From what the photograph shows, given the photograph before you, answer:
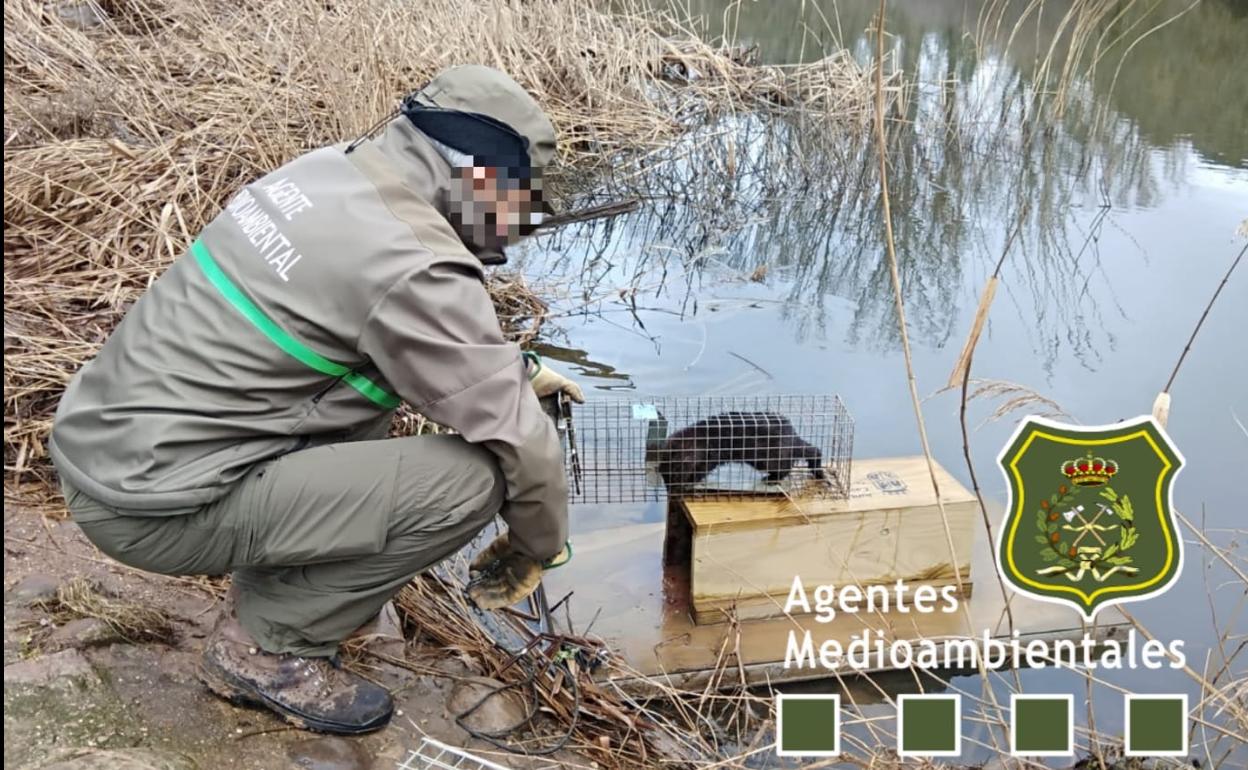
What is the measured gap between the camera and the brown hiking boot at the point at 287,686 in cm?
213

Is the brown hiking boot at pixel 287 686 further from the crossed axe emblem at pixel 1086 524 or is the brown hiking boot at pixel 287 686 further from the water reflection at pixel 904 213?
the water reflection at pixel 904 213

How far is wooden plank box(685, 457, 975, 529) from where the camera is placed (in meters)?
2.85

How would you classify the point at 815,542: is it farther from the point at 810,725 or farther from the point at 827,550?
the point at 810,725

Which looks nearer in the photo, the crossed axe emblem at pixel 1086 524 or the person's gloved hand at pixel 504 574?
the crossed axe emblem at pixel 1086 524

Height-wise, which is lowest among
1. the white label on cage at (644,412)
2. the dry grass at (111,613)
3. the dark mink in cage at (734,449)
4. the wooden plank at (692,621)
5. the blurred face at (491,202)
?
the wooden plank at (692,621)

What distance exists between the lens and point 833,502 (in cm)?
291

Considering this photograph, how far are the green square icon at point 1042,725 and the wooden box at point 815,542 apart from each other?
0.69m

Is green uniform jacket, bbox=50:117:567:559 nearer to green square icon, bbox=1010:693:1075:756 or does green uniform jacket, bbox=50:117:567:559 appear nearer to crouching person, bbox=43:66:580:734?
crouching person, bbox=43:66:580:734

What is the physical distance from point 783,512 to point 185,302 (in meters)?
1.60

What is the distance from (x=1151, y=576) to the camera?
2.05 m

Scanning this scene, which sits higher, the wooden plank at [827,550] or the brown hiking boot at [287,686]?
the brown hiking boot at [287,686]

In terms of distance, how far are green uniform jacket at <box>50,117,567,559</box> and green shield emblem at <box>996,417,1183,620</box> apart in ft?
2.87

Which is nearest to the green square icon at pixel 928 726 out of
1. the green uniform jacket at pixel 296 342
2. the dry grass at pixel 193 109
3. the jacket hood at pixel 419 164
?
the green uniform jacket at pixel 296 342

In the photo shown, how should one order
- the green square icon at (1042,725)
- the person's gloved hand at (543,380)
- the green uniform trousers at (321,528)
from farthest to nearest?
the person's gloved hand at (543,380) → the green square icon at (1042,725) → the green uniform trousers at (321,528)
